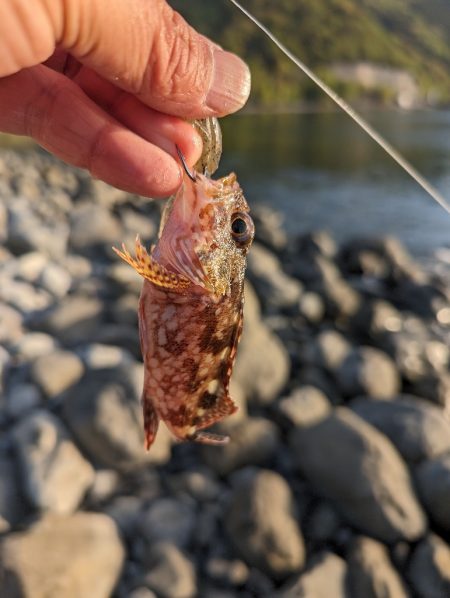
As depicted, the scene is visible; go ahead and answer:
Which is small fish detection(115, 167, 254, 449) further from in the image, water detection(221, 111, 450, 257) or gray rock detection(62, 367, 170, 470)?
water detection(221, 111, 450, 257)

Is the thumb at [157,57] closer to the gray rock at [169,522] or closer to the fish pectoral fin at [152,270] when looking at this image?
the fish pectoral fin at [152,270]

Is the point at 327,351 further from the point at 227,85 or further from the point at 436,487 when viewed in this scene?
the point at 227,85

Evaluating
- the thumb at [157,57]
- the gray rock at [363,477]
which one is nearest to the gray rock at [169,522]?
the gray rock at [363,477]

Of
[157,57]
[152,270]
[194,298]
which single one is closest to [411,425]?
[194,298]

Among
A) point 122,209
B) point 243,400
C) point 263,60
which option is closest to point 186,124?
point 243,400

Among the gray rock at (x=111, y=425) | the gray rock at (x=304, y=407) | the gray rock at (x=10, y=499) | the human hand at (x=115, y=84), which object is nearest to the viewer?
the human hand at (x=115, y=84)

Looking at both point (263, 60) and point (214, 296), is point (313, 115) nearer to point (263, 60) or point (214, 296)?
point (263, 60)
